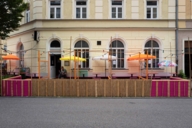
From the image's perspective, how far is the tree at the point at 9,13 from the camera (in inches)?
656

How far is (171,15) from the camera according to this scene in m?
21.8

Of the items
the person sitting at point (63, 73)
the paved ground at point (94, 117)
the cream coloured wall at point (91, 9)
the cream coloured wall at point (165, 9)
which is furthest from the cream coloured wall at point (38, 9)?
the paved ground at point (94, 117)

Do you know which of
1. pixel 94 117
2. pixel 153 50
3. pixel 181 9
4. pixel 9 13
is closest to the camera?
pixel 94 117

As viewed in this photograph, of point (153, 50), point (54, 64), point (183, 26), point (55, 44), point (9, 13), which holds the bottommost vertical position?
point (54, 64)

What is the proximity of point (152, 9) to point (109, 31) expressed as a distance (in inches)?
180

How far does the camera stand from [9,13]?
56.4ft

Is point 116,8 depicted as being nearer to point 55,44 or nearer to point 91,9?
point 91,9

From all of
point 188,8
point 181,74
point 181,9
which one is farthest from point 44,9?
point 181,74

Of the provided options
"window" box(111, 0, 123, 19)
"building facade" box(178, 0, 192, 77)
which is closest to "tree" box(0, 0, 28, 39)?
"window" box(111, 0, 123, 19)

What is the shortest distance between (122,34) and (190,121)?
585 inches

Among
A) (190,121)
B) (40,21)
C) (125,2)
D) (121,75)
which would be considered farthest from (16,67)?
(190,121)

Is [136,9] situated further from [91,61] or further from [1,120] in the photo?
[1,120]

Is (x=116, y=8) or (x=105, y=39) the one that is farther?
(x=116, y=8)

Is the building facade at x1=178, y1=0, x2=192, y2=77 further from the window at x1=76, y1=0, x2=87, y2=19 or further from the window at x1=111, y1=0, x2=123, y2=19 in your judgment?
the window at x1=76, y1=0, x2=87, y2=19
